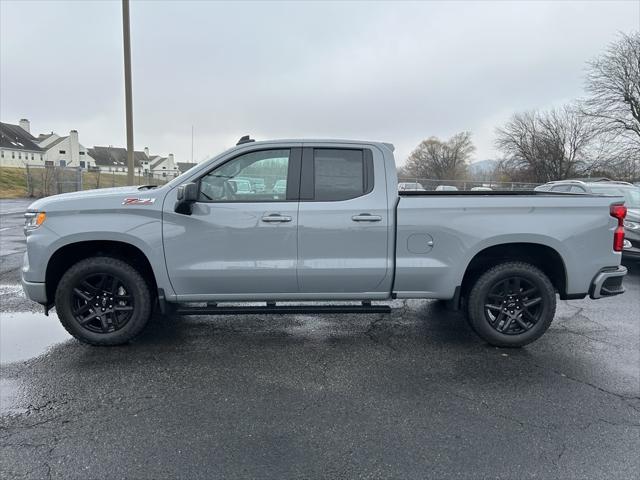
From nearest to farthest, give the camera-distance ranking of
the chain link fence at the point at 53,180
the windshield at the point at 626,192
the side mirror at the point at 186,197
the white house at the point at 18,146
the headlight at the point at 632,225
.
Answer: the side mirror at the point at 186,197, the headlight at the point at 632,225, the windshield at the point at 626,192, the chain link fence at the point at 53,180, the white house at the point at 18,146

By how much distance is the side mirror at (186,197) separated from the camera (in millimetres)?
3660

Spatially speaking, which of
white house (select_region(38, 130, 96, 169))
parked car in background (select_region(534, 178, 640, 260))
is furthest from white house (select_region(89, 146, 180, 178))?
parked car in background (select_region(534, 178, 640, 260))

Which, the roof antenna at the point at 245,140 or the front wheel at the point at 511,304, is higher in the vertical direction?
the roof antenna at the point at 245,140

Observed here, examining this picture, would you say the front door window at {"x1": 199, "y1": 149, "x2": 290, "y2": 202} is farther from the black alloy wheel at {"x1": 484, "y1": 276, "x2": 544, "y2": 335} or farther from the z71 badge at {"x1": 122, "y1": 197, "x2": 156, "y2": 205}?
the black alloy wheel at {"x1": 484, "y1": 276, "x2": 544, "y2": 335}

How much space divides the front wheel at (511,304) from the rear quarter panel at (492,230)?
0.27 metres

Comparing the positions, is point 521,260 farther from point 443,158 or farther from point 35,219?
point 443,158

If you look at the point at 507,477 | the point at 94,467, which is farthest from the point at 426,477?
the point at 94,467

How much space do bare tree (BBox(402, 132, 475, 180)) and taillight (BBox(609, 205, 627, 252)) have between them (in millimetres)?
74258

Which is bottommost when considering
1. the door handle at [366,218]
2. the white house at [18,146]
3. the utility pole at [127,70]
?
the door handle at [366,218]

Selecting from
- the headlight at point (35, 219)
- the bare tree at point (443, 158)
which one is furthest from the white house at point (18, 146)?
the headlight at point (35, 219)

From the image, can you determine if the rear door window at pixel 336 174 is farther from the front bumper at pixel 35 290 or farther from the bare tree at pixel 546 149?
the bare tree at pixel 546 149

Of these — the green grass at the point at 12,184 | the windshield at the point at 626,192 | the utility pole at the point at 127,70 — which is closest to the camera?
the windshield at the point at 626,192

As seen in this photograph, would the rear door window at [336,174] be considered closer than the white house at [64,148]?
Yes

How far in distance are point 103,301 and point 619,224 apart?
5.05 m
